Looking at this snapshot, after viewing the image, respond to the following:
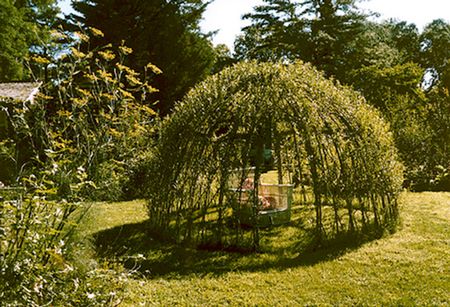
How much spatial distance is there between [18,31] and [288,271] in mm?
25607

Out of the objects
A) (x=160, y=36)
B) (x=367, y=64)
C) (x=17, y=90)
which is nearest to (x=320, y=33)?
(x=367, y=64)

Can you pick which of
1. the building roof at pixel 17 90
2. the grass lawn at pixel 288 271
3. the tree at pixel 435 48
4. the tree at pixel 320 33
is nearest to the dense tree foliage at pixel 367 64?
the tree at pixel 320 33

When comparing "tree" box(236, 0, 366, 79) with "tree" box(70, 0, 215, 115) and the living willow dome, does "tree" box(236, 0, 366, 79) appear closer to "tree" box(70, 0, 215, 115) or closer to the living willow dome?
"tree" box(70, 0, 215, 115)

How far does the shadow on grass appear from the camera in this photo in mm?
6259

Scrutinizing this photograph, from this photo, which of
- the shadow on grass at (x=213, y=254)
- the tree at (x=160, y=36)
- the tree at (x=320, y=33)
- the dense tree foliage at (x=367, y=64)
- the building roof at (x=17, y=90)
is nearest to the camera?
the shadow on grass at (x=213, y=254)

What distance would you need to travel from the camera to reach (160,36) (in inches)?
799

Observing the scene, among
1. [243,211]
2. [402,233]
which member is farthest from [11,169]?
[402,233]

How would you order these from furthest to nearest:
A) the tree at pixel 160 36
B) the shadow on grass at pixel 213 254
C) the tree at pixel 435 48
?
the tree at pixel 435 48
the tree at pixel 160 36
the shadow on grass at pixel 213 254

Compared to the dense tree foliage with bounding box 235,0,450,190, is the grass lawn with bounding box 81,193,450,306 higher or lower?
lower

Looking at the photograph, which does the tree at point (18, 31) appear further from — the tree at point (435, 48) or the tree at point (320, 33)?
the tree at point (435, 48)

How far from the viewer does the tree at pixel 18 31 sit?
2398 cm

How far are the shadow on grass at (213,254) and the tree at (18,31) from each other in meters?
18.1

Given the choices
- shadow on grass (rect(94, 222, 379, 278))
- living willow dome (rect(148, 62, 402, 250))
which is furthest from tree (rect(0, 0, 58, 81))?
shadow on grass (rect(94, 222, 379, 278))

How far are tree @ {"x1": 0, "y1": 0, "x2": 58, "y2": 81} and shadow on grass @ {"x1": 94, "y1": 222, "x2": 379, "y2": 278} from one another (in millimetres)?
18072
